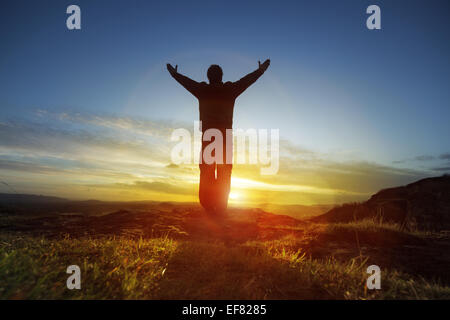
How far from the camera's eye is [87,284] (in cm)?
279

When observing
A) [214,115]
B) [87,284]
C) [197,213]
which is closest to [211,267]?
[87,284]

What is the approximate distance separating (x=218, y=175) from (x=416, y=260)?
452 centimetres

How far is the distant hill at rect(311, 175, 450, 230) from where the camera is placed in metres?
9.85

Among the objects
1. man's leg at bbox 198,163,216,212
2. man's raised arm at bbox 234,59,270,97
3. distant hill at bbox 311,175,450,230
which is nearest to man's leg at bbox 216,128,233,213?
man's leg at bbox 198,163,216,212

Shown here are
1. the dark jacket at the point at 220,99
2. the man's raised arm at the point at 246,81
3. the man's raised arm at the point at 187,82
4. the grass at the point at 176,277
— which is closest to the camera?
the grass at the point at 176,277

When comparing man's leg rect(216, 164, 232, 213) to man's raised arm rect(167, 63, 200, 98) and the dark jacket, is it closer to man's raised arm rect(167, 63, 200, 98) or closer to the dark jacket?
the dark jacket

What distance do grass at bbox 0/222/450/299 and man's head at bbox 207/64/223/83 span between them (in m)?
4.69

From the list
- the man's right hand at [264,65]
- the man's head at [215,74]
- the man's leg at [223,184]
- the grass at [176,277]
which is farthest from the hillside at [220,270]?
the man's right hand at [264,65]

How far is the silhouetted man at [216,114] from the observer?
6.58 metres

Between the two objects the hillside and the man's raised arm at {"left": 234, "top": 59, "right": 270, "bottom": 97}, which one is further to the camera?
the man's raised arm at {"left": 234, "top": 59, "right": 270, "bottom": 97}

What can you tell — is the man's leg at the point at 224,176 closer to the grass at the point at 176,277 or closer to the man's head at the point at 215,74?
the man's head at the point at 215,74

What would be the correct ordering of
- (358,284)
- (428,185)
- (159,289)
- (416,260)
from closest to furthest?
(159,289) → (358,284) → (416,260) → (428,185)

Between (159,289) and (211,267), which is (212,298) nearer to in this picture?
(159,289)

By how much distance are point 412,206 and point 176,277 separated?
11.0 meters
